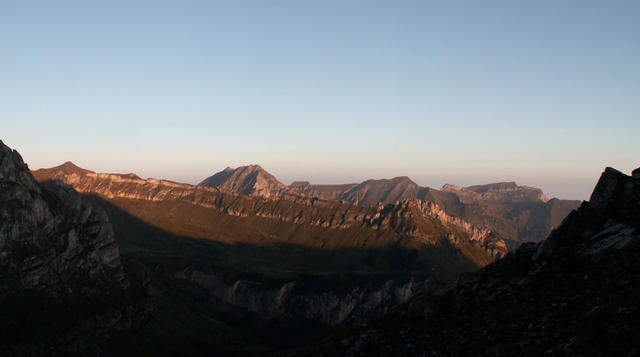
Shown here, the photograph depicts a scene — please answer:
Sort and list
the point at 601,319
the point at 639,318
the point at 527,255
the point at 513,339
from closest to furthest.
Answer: the point at 639,318 < the point at 601,319 < the point at 513,339 < the point at 527,255

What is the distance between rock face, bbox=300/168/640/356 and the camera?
2681 cm

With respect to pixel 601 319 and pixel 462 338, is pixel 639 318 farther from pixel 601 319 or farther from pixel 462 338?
pixel 462 338

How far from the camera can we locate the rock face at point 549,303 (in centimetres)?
2681

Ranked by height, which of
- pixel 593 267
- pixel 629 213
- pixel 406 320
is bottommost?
pixel 406 320

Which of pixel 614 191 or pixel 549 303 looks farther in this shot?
pixel 614 191

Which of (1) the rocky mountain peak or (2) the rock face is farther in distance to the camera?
(1) the rocky mountain peak

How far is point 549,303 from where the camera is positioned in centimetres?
3366

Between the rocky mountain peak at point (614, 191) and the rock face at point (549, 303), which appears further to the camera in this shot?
the rocky mountain peak at point (614, 191)

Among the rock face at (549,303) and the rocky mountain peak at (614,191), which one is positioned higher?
the rocky mountain peak at (614,191)

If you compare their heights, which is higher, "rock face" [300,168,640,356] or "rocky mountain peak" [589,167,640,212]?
"rocky mountain peak" [589,167,640,212]

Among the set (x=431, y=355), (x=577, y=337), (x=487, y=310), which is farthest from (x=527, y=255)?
(x=577, y=337)

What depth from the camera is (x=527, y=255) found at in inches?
1905

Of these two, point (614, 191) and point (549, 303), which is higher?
point (614, 191)

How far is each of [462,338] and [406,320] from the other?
11.1 meters
